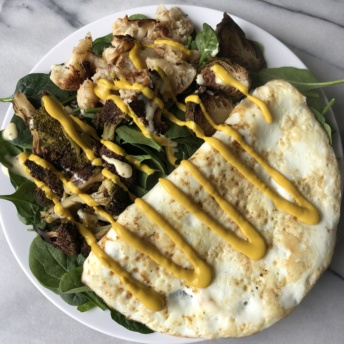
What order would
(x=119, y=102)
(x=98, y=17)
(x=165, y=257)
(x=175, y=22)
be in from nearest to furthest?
(x=165, y=257)
(x=119, y=102)
(x=175, y=22)
(x=98, y=17)

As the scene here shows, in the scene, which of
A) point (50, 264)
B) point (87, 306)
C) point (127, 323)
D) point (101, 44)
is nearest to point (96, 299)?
point (87, 306)

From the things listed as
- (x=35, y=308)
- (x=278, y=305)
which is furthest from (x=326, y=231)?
(x=35, y=308)

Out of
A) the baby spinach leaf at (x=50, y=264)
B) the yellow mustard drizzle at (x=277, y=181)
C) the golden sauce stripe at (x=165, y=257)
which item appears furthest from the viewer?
the baby spinach leaf at (x=50, y=264)

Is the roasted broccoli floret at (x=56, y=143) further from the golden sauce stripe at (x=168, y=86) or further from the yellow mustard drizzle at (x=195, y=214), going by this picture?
the golden sauce stripe at (x=168, y=86)

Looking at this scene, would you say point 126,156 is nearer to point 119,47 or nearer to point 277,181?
point 119,47

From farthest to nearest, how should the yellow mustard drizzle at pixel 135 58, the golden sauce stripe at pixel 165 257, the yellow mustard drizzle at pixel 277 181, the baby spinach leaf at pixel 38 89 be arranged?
the baby spinach leaf at pixel 38 89 < the yellow mustard drizzle at pixel 135 58 < the yellow mustard drizzle at pixel 277 181 < the golden sauce stripe at pixel 165 257

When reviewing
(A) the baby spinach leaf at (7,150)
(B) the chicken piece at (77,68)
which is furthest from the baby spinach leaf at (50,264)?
(B) the chicken piece at (77,68)

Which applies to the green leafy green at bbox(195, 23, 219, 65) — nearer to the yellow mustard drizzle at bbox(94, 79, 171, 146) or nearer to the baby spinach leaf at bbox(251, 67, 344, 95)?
the baby spinach leaf at bbox(251, 67, 344, 95)
